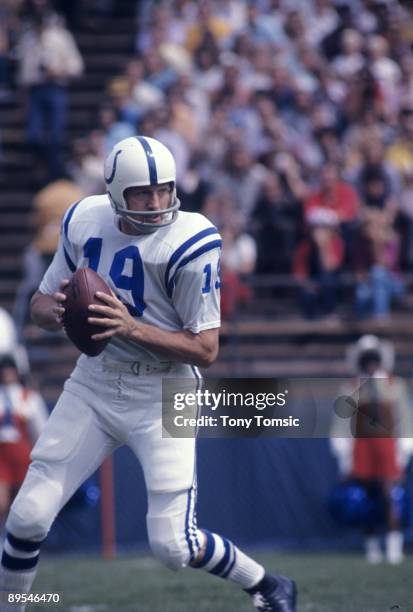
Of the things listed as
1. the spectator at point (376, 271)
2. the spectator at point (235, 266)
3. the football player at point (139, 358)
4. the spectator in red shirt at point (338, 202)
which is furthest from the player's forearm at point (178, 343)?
the spectator in red shirt at point (338, 202)

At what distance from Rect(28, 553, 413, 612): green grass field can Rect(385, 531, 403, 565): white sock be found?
8 cm

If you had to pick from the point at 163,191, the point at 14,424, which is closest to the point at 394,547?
the point at 14,424

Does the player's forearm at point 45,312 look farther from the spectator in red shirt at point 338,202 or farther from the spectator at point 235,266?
the spectator in red shirt at point 338,202

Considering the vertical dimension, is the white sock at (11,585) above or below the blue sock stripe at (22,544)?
below

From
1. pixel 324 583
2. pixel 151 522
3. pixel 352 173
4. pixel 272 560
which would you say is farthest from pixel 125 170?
pixel 352 173

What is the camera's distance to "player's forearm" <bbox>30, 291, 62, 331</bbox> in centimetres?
474

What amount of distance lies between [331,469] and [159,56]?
3761 mm

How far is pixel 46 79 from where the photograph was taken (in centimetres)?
1084

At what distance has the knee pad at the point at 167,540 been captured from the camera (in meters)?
4.53

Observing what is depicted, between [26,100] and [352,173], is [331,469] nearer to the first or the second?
[352,173]

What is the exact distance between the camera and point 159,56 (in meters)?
10.6

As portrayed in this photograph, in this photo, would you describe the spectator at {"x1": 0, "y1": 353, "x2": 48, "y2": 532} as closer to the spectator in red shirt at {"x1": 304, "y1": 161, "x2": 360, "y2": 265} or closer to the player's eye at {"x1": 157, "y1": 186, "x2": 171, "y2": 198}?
the spectator in red shirt at {"x1": 304, "y1": 161, "x2": 360, "y2": 265}

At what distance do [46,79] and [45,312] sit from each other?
20.9 ft

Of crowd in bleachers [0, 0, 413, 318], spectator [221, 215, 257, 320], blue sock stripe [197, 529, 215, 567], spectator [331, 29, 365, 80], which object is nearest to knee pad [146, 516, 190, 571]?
blue sock stripe [197, 529, 215, 567]
